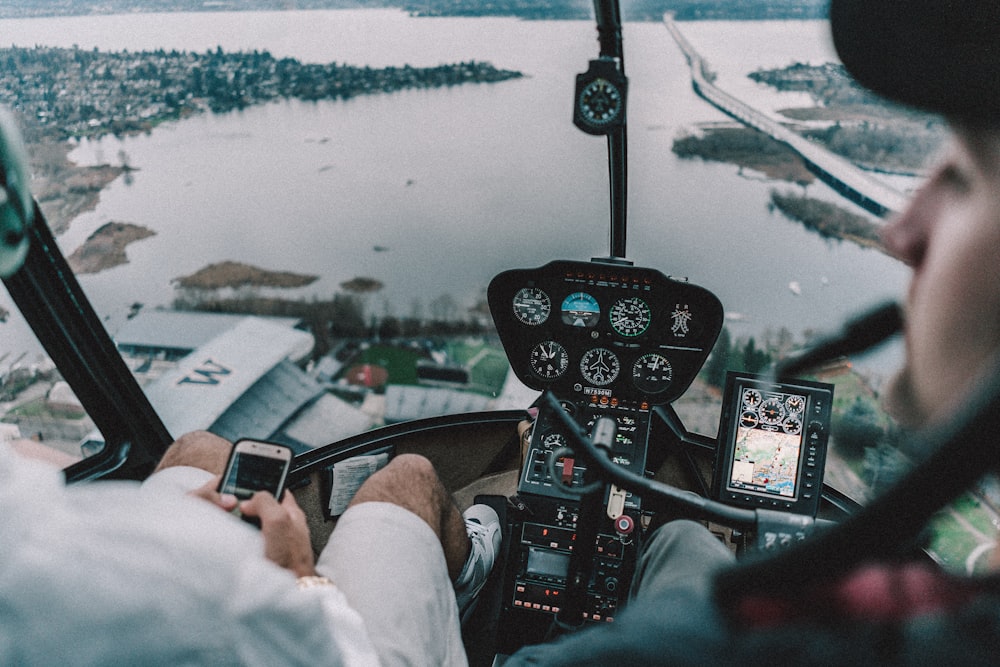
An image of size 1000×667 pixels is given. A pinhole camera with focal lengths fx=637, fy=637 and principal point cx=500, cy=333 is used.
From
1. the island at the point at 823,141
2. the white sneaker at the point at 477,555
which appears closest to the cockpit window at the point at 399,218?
the island at the point at 823,141

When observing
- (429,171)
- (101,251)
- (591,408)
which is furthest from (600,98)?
(429,171)

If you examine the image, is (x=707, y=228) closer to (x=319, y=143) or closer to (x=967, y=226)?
(x=967, y=226)

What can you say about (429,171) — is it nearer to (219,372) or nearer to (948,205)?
(219,372)

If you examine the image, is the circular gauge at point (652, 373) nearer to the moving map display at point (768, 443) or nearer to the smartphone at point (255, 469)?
the moving map display at point (768, 443)

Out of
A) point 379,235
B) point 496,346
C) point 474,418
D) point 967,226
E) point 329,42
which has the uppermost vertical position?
point 329,42

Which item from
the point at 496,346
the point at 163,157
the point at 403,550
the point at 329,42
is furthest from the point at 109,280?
the point at 329,42
